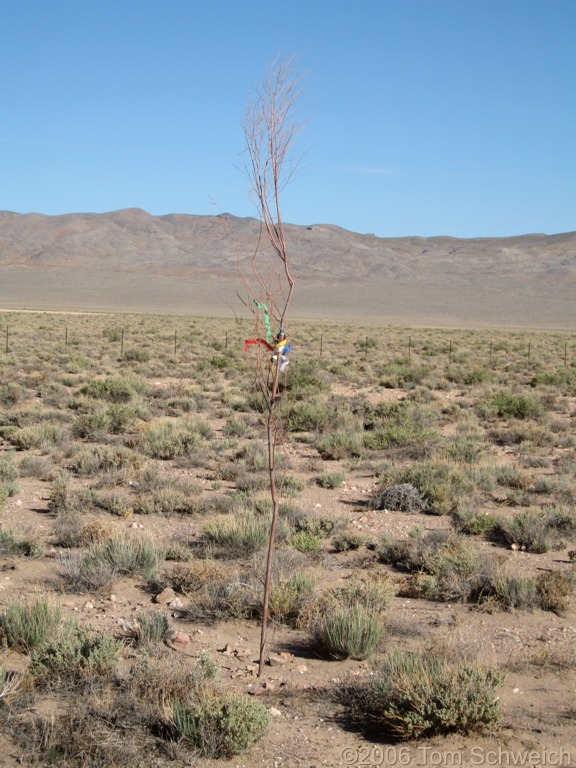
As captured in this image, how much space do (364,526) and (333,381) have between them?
1743 centimetres

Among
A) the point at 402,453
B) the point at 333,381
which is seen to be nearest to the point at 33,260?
the point at 333,381

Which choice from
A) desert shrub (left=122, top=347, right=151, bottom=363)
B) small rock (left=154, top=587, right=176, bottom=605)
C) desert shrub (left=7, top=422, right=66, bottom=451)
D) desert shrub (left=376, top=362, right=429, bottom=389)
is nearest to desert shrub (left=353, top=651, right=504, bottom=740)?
small rock (left=154, top=587, right=176, bottom=605)

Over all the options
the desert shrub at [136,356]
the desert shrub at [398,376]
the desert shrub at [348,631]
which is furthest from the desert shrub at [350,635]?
the desert shrub at [136,356]

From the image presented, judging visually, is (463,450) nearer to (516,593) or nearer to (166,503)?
(166,503)

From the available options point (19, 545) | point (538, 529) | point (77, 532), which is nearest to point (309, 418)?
point (538, 529)

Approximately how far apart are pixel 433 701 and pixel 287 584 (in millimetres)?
2738

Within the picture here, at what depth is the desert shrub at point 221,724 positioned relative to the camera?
507 centimetres

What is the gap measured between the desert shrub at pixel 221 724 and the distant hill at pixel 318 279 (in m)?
56.5

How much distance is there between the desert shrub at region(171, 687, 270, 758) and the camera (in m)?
5.07

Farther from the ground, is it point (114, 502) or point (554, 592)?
point (554, 592)

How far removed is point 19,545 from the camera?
9.28 meters

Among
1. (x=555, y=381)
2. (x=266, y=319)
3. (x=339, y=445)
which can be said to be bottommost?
(x=339, y=445)

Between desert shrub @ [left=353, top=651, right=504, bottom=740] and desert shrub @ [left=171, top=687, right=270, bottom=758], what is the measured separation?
0.90 meters

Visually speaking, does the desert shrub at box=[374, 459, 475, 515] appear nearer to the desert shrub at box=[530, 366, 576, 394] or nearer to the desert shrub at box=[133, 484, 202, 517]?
the desert shrub at box=[133, 484, 202, 517]
